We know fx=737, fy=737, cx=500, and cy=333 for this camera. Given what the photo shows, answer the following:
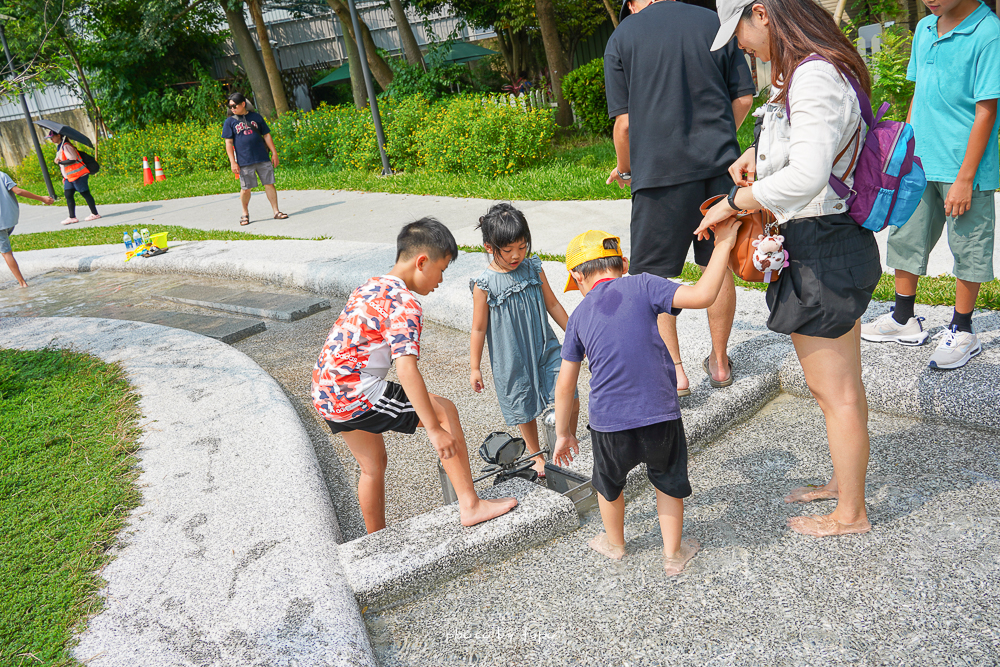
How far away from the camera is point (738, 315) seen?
446 centimetres

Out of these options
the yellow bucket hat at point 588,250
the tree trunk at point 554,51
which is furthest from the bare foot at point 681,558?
the tree trunk at point 554,51

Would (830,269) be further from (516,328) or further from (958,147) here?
(958,147)

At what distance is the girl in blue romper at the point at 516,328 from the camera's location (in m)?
3.16

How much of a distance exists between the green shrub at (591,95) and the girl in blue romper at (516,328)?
10.8 metres

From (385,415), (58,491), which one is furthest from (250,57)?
(385,415)

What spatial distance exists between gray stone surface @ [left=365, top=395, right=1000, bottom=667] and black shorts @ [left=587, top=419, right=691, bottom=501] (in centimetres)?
34

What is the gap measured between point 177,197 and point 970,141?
15.2 meters

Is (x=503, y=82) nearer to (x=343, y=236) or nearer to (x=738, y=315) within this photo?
(x=343, y=236)

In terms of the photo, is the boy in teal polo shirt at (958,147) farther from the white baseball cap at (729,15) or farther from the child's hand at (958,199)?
the white baseball cap at (729,15)

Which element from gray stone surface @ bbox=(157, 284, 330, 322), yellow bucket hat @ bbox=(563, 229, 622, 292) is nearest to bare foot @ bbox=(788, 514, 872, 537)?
yellow bucket hat @ bbox=(563, 229, 622, 292)

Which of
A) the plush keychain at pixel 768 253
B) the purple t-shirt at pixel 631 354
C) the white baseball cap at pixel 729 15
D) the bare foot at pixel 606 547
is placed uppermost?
the white baseball cap at pixel 729 15

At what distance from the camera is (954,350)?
3.28 meters

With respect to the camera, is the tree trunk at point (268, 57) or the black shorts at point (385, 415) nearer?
the black shorts at point (385, 415)

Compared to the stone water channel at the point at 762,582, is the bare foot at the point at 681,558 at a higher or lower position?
higher
